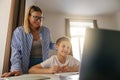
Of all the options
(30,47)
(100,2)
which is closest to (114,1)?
(100,2)

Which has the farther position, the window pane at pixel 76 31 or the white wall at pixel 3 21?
the white wall at pixel 3 21

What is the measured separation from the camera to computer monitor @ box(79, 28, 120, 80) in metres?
0.50

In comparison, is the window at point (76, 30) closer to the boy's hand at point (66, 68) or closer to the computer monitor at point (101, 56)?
the boy's hand at point (66, 68)

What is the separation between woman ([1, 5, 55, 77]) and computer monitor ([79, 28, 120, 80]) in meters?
1.02

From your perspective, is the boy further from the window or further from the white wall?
the white wall

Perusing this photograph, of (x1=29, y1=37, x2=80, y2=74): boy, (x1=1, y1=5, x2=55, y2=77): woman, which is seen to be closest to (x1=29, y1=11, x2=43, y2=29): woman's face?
(x1=1, y1=5, x2=55, y2=77): woman

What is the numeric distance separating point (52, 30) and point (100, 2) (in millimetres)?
661

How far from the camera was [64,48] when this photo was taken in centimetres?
153

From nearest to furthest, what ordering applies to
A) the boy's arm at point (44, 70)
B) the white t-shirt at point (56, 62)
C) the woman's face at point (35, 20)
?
the boy's arm at point (44, 70) → the white t-shirt at point (56, 62) → the woman's face at point (35, 20)

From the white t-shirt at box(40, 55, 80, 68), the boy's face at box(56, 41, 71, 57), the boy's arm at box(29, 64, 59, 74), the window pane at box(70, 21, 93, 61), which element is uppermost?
the window pane at box(70, 21, 93, 61)

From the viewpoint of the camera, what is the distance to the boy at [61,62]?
1.30 m

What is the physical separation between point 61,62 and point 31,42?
328 mm

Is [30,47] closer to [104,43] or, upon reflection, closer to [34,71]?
[34,71]

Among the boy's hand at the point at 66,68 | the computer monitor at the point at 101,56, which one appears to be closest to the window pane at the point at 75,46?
the boy's hand at the point at 66,68
